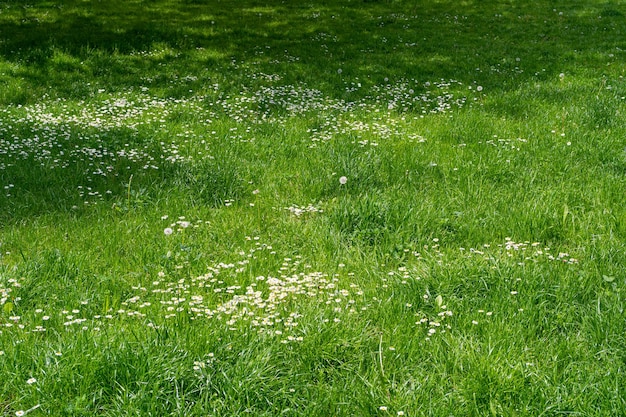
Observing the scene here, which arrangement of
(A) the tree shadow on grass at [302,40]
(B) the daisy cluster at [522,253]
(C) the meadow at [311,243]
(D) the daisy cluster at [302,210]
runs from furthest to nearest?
(A) the tree shadow on grass at [302,40]
(D) the daisy cluster at [302,210]
(B) the daisy cluster at [522,253]
(C) the meadow at [311,243]

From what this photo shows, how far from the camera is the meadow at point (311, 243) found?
139 inches

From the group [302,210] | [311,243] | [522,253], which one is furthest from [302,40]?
[522,253]

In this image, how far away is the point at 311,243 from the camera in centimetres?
571

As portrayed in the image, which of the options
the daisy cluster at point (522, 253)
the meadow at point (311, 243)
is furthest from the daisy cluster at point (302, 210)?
the daisy cluster at point (522, 253)

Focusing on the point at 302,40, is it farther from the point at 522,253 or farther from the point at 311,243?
the point at 522,253

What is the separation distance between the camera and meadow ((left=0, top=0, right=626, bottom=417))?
354 cm

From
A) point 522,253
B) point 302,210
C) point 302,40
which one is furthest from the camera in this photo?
point 302,40

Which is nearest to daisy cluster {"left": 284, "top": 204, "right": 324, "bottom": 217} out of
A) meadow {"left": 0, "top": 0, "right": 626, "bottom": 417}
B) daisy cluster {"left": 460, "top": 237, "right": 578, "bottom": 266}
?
meadow {"left": 0, "top": 0, "right": 626, "bottom": 417}

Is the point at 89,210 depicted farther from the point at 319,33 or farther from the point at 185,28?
the point at 319,33

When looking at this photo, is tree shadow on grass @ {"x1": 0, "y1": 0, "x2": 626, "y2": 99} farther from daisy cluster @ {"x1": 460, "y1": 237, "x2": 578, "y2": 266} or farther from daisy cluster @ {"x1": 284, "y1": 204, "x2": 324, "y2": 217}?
daisy cluster @ {"x1": 460, "y1": 237, "x2": 578, "y2": 266}

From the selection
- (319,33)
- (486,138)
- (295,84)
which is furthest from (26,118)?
(319,33)

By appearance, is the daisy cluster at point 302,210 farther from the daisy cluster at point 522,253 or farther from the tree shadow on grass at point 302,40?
the tree shadow on grass at point 302,40

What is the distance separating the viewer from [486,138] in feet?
29.5

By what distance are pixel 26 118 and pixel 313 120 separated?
507cm
